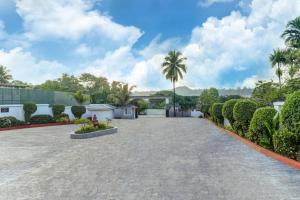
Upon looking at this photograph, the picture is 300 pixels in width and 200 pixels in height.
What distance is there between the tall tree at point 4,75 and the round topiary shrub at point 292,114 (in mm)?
55780

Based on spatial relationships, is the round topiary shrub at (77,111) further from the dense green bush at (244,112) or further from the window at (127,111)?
the dense green bush at (244,112)

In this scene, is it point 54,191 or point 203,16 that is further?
point 203,16

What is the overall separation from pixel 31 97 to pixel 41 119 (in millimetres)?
2696

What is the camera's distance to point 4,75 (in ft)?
177

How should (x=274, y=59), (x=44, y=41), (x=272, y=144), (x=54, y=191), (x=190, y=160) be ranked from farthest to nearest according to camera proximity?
1. (x=274, y=59)
2. (x=44, y=41)
3. (x=272, y=144)
4. (x=190, y=160)
5. (x=54, y=191)

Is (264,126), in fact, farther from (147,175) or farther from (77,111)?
(77,111)

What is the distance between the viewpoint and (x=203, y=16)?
69.6ft

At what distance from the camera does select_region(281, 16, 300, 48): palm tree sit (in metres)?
28.8

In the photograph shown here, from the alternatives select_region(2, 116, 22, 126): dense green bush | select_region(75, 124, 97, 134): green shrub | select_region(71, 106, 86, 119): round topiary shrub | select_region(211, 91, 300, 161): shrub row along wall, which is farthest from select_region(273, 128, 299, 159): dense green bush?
select_region(71, 106, 86, 119): round topiary shrub

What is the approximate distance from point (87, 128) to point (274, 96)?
1546 centimetres

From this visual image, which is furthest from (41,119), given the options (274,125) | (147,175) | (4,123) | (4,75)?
(4,75)

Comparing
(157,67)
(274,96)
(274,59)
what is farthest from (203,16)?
(157,67)

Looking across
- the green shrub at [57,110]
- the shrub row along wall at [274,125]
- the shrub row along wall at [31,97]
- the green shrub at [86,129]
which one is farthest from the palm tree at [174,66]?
the shrub row along wall at [274,125]

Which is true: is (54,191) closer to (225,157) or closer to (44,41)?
(225,157)
